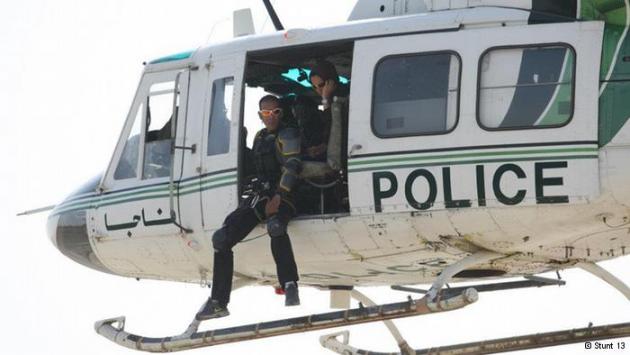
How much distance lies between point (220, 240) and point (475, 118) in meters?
2.85

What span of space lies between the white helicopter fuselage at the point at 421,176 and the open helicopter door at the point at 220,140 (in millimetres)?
19

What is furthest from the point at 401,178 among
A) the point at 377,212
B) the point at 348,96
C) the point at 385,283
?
the point at 385,283

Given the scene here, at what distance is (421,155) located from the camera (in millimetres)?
15562

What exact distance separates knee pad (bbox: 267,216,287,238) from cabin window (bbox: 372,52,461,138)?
1332 millimetres

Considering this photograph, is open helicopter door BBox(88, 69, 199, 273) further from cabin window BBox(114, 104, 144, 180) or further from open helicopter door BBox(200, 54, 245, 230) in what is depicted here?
open helicopter door BBox(200, 54, 245, 230)

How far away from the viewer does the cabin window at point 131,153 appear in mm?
18172

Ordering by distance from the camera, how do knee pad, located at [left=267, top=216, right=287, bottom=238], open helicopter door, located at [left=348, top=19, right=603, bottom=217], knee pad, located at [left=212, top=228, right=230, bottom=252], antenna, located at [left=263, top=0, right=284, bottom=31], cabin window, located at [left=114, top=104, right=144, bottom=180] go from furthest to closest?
cabin window, located at [left=114, top=104, right=144, bottom=180] → antenna, located at [left=263, top=0, right=284, bottom=31] → knee pad, located at [left=212, top=228, right=230, bottom=252] → knee pad, located at [left=267, top=216, right=287, bottom=238] → open helicopter door, located at [left=348, top=19, right=603, bottom=217]

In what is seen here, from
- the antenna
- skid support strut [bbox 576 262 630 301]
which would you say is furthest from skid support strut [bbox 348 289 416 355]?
the antenna

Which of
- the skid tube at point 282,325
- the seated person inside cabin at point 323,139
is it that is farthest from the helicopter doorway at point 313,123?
the skid tube at point 282,325

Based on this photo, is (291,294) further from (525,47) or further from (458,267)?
(525,47)

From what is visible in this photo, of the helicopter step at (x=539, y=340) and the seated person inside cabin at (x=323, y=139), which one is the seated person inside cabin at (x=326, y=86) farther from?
the helicopter step at (x=539, y=340)

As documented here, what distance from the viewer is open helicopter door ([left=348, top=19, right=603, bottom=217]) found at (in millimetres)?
15031

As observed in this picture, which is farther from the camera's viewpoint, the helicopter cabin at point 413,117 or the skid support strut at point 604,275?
the skid support strut at point 604,275

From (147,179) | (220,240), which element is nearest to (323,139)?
(220,240)
